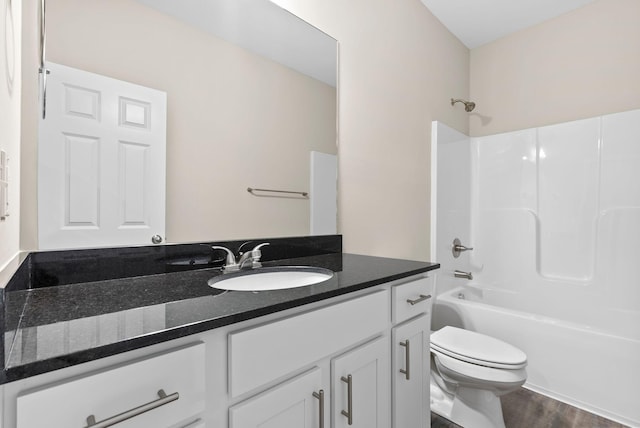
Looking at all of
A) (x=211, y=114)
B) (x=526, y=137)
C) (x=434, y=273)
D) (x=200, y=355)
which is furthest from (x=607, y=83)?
(x=200, y=355)

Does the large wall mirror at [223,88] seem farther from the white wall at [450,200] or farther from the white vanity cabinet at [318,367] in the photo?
the white wall at [450,200]

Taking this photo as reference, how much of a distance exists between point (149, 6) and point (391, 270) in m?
1.22

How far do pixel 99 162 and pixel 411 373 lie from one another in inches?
50.7

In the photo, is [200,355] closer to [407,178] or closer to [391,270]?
[391,270]

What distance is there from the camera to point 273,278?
4.01ft

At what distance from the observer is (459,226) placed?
2635mm

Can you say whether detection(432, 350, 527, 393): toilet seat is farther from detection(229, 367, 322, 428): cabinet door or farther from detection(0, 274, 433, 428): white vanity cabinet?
detection(229, 367, 322, 428): cabinet door

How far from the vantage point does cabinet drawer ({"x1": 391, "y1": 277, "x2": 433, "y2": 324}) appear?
1156mm

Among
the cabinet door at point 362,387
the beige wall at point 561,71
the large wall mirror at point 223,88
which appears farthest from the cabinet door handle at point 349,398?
the beige wall at point 561,71

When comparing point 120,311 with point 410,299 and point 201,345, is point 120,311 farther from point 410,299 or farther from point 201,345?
point 410,299

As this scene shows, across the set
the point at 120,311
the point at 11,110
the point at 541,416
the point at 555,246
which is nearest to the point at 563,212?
the point at 555,246

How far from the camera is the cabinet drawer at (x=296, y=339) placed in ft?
2.30

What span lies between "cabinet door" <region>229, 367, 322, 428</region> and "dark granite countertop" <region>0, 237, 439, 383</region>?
0.20 meters

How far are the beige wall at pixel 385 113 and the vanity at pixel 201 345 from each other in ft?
1.95
